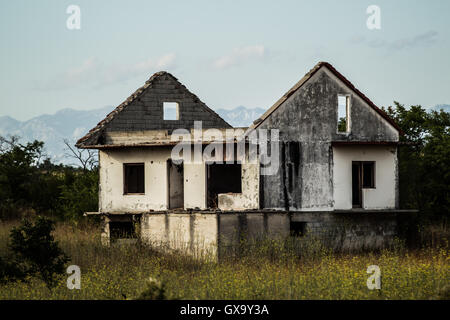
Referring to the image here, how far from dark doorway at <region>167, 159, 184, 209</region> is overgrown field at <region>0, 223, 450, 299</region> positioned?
2.64 m

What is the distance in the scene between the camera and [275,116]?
2139 centimetres

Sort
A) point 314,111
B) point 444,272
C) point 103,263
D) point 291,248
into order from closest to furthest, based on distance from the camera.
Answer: point 444,272, point 103,263, point 291,248, point 314,111

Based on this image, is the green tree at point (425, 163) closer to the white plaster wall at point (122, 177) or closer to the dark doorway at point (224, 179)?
the dark doorway at point (224, 179)

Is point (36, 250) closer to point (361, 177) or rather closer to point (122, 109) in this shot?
point (122, 109)

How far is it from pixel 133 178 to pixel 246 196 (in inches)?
195

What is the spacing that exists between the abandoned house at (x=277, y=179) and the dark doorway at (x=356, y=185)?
40 millimetres

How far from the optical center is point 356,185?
23078 millimetres

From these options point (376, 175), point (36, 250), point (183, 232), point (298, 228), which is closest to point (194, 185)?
point (183, 232)

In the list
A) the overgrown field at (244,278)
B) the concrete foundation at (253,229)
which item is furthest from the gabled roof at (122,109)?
the overgrown field at (244,278)

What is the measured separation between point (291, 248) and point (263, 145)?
3.54 m

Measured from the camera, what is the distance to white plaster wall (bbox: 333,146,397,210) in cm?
2222

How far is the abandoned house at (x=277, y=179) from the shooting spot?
20.8m
